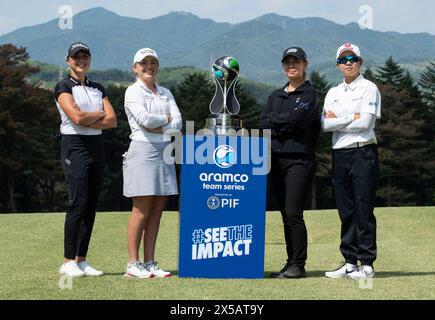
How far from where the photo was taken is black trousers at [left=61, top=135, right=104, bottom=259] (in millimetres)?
6730

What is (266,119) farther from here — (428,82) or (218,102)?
(428,82)

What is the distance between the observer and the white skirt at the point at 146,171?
A: 6.58 m

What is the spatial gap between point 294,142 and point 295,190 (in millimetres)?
458

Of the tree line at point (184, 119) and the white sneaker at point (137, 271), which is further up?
the white sneaker at point (137, 271)

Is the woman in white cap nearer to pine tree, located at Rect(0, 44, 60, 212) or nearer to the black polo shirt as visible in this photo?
the black polo shirt

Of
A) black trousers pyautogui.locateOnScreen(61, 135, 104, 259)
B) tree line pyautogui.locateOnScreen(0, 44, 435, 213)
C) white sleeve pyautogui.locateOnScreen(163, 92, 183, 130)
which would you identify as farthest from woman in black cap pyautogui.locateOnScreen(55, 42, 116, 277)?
tree line pyautogui.locateOnScreen(0, 44, 435, 213)

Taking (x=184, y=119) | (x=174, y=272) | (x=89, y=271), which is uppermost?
(x=89, y=271)

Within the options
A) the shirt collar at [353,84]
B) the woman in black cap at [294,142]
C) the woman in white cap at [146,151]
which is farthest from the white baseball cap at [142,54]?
the shirt collar at [353,84]

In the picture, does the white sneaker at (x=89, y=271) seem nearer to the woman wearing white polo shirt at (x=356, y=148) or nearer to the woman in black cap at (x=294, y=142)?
the woman in black cap at (x=294, y=142)

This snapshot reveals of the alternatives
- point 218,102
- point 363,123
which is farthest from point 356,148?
point 218,102

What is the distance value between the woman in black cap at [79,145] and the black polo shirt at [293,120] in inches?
60.7

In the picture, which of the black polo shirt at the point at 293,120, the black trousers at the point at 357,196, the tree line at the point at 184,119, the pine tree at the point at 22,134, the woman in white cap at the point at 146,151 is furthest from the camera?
the tree line at the point at 184,119

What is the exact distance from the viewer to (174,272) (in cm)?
723

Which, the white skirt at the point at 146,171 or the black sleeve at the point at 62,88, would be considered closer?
the white skirt at the point at 146,171
